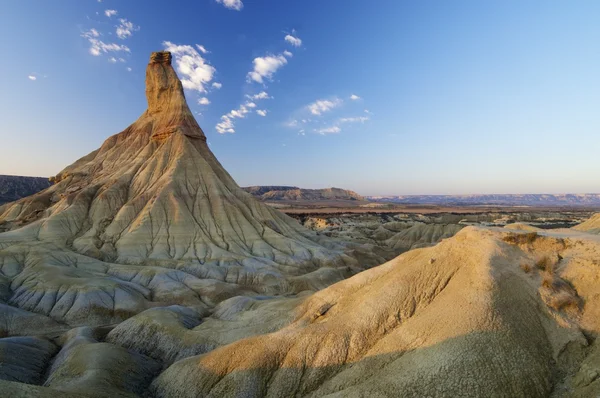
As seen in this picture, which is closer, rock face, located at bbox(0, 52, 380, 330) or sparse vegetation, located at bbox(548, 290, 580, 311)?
sparse vegetation, located at bbox(548, 290, 580, 311)

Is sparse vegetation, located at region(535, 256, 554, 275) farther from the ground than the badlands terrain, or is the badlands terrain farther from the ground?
sparse vegetation, located at region(535, 256, 554, 275)

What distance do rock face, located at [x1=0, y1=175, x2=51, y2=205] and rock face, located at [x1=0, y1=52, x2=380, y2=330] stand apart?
291ft

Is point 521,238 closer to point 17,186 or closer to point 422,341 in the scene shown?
point 422,341

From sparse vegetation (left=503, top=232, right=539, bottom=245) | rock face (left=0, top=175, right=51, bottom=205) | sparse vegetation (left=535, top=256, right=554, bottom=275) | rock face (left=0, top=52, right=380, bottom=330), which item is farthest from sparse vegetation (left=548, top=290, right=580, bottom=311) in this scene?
rock face (left=0, top=175, right=51, bottom=205)

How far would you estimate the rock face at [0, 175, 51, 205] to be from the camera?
14336 centimetres

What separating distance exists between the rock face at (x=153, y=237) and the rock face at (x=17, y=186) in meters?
88.8

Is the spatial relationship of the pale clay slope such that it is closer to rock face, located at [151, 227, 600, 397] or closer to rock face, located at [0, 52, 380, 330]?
rock face, located at [151, 227, 600, 397]

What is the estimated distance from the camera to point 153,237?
173 ft

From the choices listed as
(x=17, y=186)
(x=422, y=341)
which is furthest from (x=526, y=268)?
(x=17, y=186)

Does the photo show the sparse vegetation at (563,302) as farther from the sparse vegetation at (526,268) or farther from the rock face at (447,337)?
the sparse vegetation at (526,268)

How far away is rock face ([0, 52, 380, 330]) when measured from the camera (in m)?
35.3

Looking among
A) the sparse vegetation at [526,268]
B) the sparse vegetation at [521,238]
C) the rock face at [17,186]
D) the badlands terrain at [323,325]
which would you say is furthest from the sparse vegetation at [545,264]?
the rock face at [17,186]

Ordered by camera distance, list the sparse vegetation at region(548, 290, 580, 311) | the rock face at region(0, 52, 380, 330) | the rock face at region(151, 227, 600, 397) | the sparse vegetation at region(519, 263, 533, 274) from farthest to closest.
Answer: the rock face at region(0, 52, 380, 330), the sparse vegetation at region(519, 263, 533, 274), the sparse vegetation at region(548, 290, 580, 311), the rock face at region(151, 227, 600, 397)

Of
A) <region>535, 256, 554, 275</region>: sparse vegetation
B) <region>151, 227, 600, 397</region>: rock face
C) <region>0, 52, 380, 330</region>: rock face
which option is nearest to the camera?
<region>151, 227, 600, 397</region>: rock face
